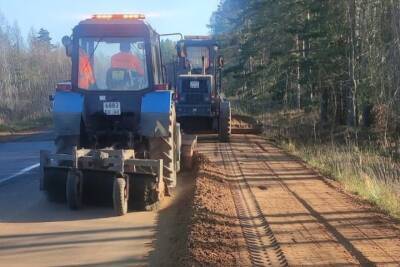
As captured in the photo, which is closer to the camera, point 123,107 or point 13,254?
point 13,254

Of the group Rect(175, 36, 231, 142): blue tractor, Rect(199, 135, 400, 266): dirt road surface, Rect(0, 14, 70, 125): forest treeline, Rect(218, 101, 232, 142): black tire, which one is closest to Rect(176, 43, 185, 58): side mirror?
Rect(175, 36, 231, 142): blue tractor

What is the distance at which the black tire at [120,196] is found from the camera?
8.46 metres

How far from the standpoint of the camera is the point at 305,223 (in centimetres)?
748

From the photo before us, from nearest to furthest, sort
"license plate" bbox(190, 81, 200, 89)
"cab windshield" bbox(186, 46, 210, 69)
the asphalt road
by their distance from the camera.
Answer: the asphalt road → "license plate" bbox(190, 81, 200, 89) → "cab windshield" bbox(186, 46, 210, 69)

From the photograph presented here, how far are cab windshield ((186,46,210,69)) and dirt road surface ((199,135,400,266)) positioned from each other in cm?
974

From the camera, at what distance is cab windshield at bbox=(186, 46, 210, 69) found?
21.9m

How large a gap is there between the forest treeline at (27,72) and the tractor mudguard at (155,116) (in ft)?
173

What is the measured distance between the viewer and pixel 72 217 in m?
8.52

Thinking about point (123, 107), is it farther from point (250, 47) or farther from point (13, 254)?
point (250, 47)

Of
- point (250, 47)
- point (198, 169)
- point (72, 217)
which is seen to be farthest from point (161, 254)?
point (250, 47)

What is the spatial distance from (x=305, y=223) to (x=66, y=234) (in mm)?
3128

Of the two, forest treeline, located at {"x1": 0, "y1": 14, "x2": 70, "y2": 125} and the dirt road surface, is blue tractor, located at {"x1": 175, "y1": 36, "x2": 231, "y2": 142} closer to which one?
the dirt road surface

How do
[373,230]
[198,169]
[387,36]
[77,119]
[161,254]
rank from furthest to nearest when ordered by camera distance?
[387,36] < [198,169] < [77,119] < [373,230] < [161,254]

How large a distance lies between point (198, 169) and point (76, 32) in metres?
4.18
